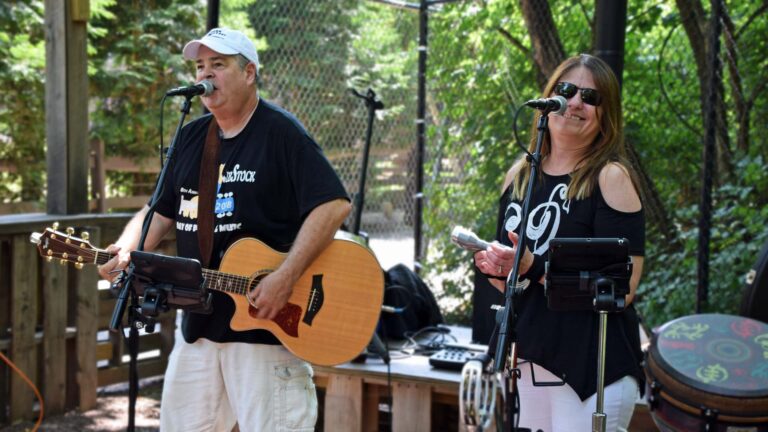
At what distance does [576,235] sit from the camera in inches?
100

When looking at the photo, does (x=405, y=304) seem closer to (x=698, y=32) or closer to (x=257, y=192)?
(x=257, y=192)

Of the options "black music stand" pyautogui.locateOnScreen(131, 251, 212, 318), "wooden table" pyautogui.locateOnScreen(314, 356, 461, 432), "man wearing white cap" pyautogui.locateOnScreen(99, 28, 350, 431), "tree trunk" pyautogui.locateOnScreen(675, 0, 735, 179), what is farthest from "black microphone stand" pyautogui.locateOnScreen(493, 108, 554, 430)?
"tree trunk" pyautogui.locateOnScreen(675, 0, 735, 179)

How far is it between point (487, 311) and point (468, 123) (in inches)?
105

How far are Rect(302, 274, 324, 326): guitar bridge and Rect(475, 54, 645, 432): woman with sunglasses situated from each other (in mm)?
765

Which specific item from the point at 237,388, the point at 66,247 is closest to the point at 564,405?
the point at 237,388

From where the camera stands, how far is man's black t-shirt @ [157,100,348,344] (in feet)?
9.81

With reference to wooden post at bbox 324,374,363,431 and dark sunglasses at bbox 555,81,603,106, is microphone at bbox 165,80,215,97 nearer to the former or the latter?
dark sunglasses at bbox 555,81,603,106

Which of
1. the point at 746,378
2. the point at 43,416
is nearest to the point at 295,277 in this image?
the point at 746,378

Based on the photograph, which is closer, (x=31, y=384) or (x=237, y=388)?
(x=237, y=388)

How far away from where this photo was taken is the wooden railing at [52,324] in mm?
4953

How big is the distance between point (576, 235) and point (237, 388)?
4.36ft

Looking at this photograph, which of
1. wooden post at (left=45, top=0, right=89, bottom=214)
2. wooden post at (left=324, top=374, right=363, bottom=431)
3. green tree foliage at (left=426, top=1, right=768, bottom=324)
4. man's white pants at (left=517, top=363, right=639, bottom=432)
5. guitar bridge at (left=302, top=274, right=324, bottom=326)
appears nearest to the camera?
man's white pants at (left=517, top=363, right=639, bottom=432)

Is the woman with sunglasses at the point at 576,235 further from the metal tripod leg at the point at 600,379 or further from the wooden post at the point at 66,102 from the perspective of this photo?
the wooden post at the point at 66,102

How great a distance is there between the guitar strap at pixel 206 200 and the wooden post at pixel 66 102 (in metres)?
2.58
